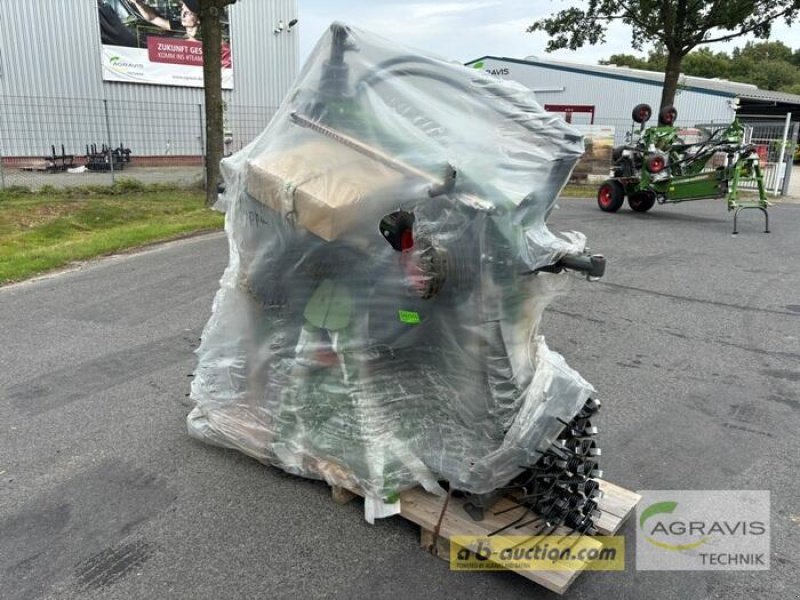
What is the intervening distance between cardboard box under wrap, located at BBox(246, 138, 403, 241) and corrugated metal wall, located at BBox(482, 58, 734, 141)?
2568 centimetres

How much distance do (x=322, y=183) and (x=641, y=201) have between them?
1082cm

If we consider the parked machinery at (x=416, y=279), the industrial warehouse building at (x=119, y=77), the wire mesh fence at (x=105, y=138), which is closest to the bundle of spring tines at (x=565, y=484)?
the parked machinery at (x=416, y=279)

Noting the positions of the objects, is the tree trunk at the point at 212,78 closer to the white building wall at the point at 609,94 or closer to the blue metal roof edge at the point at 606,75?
the white building wall at the point at 609,94

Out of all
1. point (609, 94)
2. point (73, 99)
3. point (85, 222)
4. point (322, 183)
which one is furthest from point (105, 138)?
point (609, 94)

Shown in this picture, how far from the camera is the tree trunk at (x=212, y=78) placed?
35.2 feet

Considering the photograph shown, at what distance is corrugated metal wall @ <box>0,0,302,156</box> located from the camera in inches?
680

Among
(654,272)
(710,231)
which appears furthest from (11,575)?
(710,231)

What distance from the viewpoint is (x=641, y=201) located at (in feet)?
39.2

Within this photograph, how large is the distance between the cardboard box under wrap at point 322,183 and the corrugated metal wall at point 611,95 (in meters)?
25.7

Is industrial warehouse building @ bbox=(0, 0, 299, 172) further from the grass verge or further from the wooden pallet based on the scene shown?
the wooden pallet

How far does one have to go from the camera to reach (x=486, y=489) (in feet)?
7.90

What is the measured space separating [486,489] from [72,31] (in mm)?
21550

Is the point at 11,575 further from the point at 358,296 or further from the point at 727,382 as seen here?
the point at 727,382

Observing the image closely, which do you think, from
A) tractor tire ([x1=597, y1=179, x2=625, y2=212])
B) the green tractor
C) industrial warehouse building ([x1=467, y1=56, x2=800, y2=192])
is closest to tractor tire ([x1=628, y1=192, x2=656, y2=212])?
the green tractor
